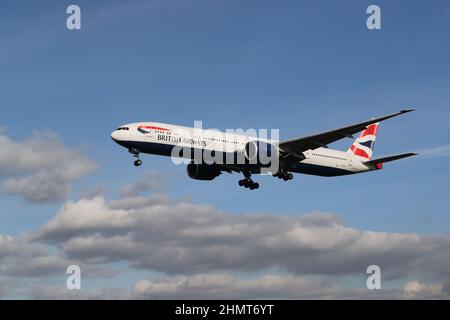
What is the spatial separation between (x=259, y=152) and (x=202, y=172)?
25.9ft

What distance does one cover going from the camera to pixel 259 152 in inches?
1983

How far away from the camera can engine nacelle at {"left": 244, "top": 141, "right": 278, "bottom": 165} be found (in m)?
50.4

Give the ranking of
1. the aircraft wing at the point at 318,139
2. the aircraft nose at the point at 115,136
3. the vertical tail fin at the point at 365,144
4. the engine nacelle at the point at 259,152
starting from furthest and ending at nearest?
the vertical tail fin at the point at 365,144 < the engine nacelle at the point at 259,152 < the aircraft nose at the point at 115,136 < the aircraft wing at the point at 318,139

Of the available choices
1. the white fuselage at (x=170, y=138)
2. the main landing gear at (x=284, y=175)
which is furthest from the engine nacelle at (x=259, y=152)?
the main landing gear at (x=284, y=175)

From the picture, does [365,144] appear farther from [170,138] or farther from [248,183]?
[170,138]

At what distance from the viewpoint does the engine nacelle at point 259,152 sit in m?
50.4

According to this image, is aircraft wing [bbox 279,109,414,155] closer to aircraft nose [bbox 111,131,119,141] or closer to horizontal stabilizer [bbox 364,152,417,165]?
horizontal stabilizer [bbox 364,152,417,165]

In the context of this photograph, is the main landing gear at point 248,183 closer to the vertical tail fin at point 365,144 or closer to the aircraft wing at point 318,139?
the aircraft wing at point 318,139

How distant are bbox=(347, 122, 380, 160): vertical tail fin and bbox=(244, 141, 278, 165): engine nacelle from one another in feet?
44.3

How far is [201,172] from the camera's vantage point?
185 ft

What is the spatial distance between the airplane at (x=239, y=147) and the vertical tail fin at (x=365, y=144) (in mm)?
4349

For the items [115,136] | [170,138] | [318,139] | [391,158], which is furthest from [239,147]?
[391,158]
